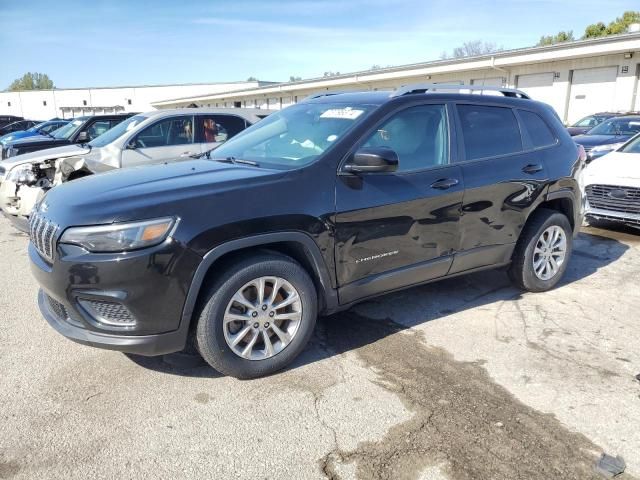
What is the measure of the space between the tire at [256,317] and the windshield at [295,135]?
77 cm

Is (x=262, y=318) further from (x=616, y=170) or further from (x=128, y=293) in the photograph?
(x=616, y=170)

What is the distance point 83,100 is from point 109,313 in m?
85.1

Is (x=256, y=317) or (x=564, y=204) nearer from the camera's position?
(x=256, y=317)

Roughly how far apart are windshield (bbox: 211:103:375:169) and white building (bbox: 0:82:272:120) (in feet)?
237

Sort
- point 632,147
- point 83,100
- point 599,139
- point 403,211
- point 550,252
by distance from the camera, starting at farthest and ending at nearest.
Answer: point 83,100 → point 599,139 → point 632,147 → point 550,252 → point 403,211

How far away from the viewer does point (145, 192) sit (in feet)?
10.1

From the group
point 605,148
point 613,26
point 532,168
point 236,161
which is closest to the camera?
point 236,161

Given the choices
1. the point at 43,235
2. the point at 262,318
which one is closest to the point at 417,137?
the point at 262,318

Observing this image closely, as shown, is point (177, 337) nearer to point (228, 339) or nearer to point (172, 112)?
point (228, 339)

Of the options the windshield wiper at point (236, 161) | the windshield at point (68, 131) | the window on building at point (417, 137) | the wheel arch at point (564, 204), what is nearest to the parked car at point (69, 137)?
the windshield at point (68, 131)

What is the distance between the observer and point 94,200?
304cm

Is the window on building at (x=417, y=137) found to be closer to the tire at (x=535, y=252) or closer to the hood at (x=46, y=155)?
the tire at (x=535, y=252)

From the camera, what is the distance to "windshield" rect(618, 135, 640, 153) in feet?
25.2

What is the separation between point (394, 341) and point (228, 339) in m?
1.36
